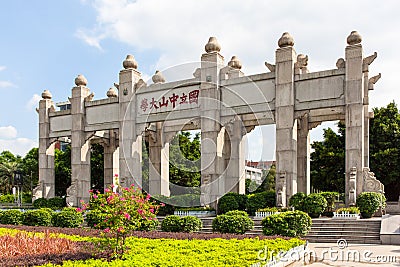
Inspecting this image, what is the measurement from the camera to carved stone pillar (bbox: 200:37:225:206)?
1842cm

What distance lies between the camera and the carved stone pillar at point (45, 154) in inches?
949

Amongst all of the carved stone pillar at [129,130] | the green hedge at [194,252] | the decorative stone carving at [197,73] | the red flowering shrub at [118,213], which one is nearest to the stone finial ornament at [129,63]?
the carved stone pillar at [129,130]

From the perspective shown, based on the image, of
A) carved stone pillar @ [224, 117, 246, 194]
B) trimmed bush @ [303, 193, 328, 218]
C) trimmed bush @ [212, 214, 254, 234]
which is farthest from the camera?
carved stone pillar @ [224, 117, 246, 194]

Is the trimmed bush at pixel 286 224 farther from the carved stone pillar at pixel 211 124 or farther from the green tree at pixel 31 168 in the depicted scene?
the green tree at pixel 31 168

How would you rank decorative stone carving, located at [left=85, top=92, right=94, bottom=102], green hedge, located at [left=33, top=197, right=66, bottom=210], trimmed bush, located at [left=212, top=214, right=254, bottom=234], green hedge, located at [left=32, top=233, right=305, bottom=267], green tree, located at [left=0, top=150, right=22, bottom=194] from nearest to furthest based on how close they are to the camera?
green hedge, located at [left=32, top=233, right=305, bottom=267] → trimmed bush, located at [left=212, top=214, right=254, bottom=234] → green hedge, located at [left=33, top=197, right=66, bottom=210] → decorative stone carving, located at [left=85, top=92, right=94, bottom=102] → green tree, located at [left=0, top=150, right=22, bottom=194]

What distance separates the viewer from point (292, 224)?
11406mm

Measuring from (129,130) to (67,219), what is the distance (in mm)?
6982

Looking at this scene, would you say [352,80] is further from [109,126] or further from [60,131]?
[60,131]

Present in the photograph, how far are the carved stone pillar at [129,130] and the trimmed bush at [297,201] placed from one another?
26.1 ft

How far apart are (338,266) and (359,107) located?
28.8 feet

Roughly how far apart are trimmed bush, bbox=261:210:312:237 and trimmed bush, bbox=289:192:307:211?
3950mm

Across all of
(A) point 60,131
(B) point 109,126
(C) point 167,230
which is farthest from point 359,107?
(A) point 60,131

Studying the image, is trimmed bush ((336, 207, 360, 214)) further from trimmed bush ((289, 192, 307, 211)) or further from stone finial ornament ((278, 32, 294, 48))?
stone finial ornament ((278, 32, 294, 48))

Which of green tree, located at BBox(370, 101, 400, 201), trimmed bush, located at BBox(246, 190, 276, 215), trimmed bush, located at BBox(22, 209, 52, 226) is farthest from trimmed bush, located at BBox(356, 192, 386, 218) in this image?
trimmed bush, located at BBox(22, 209, 52, 226)
